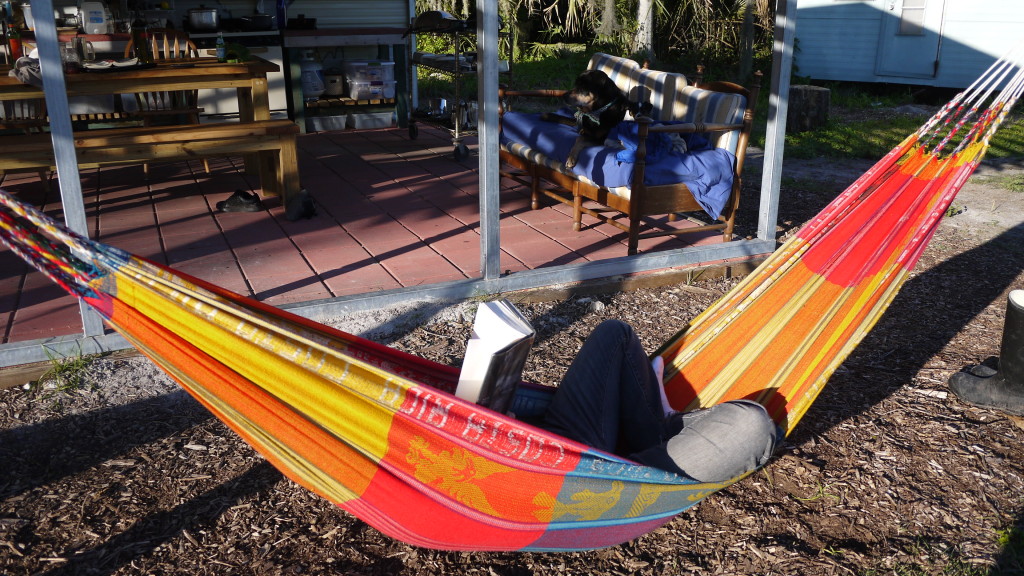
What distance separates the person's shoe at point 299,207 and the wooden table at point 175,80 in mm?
339

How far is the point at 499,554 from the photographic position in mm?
2182

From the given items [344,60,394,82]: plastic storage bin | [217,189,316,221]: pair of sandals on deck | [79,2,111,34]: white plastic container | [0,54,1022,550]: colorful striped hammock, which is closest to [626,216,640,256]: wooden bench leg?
[217,189,316,221]: pair of sandals on deck

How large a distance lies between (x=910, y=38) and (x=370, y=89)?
7.26 meters

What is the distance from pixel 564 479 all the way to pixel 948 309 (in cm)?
276

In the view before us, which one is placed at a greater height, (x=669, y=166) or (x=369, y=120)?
(x=669, y=166)

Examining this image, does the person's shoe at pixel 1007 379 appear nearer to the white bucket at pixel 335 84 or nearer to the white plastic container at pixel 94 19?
the white bucket at pixel 335 84

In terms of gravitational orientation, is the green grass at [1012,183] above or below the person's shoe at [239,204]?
below

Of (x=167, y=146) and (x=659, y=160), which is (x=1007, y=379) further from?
(x=167, y=146)

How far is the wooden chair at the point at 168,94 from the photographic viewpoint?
17.4 ft

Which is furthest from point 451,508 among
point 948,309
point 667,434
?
point 948,309

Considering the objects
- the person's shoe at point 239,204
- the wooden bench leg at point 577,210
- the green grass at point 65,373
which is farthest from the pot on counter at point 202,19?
A: the green grass at point 65,373

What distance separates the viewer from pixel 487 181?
11.4ft

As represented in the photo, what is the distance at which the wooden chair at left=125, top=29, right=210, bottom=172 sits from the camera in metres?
5.31

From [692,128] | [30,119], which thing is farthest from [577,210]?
[30,119]
